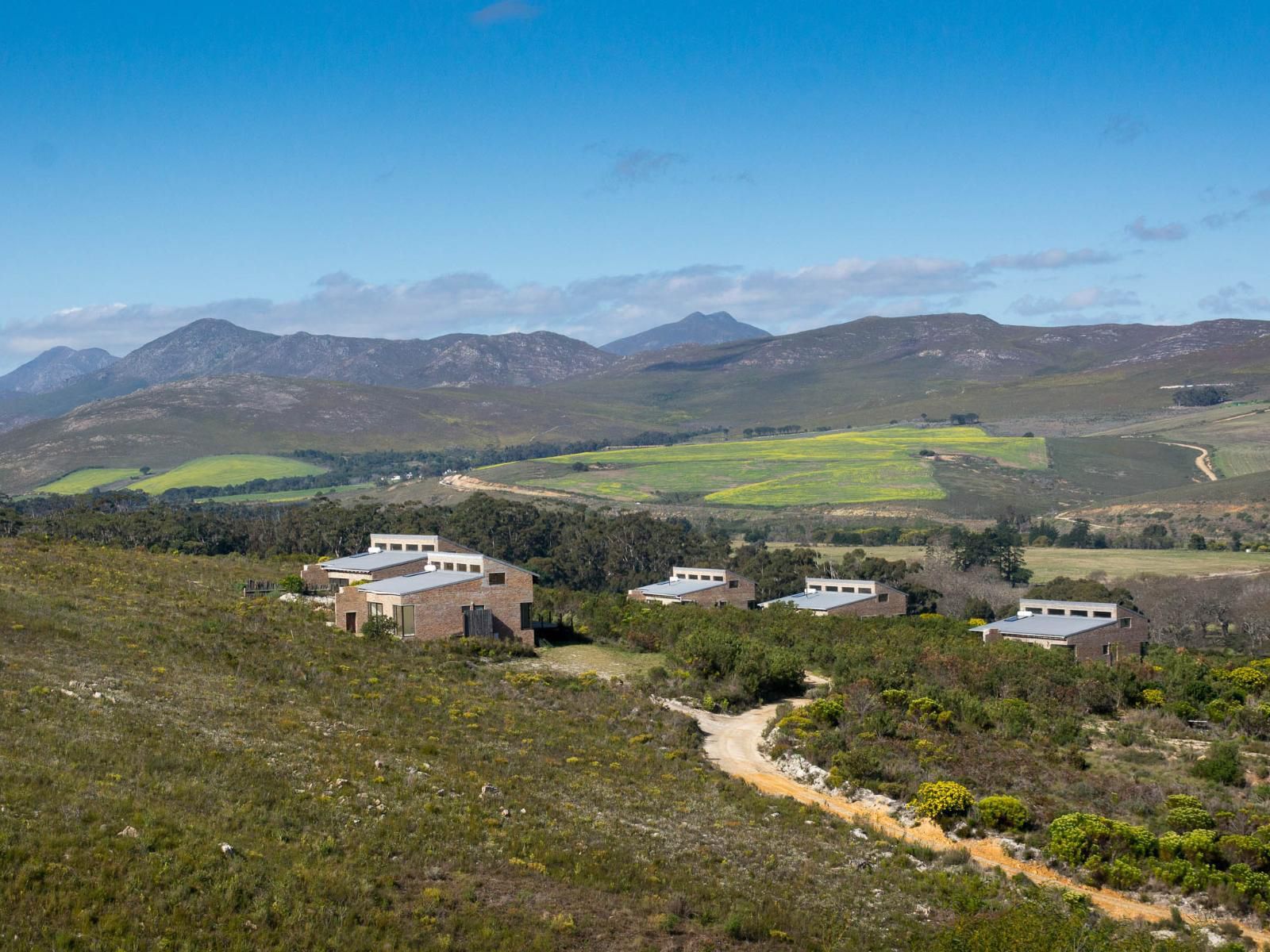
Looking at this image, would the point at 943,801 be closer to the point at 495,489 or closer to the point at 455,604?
the point at 455,604

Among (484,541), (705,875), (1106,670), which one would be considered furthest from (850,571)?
(705,875)

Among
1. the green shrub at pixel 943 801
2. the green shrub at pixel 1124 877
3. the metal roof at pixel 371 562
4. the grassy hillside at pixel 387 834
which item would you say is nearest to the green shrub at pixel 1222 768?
the green shrub at pixel 943 801

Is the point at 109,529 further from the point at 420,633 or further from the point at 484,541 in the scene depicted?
the point at 420,633

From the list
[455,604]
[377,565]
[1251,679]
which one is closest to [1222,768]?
[1251,679]

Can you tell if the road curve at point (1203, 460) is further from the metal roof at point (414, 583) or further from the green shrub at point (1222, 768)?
the green shrub at point (1222, 768)

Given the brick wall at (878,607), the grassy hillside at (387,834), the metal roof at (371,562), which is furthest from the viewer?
the brick wall at (878,607)

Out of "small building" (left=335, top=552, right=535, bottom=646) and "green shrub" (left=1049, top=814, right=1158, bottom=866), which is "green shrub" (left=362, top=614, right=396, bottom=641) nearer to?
"small building" (left=335, top=552, right=535, bottom=646)
